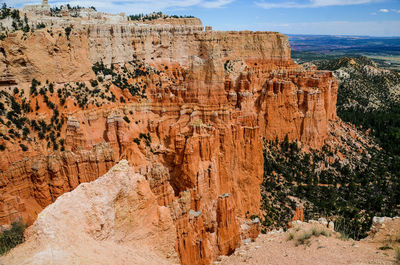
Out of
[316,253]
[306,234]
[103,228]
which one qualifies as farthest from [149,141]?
[316,253]

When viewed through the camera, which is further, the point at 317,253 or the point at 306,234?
the point at 306,234

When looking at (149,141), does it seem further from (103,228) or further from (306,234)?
(306,234)

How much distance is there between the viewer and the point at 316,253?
525 inches

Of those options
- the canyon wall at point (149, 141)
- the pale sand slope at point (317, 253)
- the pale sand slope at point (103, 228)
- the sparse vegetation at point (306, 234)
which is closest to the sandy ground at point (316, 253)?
the pale sand slope at point (317, 253)

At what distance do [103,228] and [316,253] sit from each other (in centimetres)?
951

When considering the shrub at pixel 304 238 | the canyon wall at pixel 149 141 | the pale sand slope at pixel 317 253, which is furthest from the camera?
the canyon wall at pixel 149 141

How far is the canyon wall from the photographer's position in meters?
21.0

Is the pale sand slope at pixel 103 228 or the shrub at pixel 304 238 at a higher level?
the pale sand slope at pixel 103 228

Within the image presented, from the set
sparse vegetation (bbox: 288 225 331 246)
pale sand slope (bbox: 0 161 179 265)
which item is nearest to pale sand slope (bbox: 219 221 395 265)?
sparse vegetation (bbox: 288 225 331 246)

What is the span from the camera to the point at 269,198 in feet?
127

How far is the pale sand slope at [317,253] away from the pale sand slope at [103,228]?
15.2 feet

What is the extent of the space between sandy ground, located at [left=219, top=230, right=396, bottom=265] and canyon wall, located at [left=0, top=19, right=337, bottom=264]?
571 centimetres

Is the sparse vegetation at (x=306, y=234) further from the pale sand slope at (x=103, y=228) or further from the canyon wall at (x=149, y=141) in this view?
the canyon wall at (x=149, y=141)

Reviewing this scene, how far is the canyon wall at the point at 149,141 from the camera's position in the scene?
2103cm
